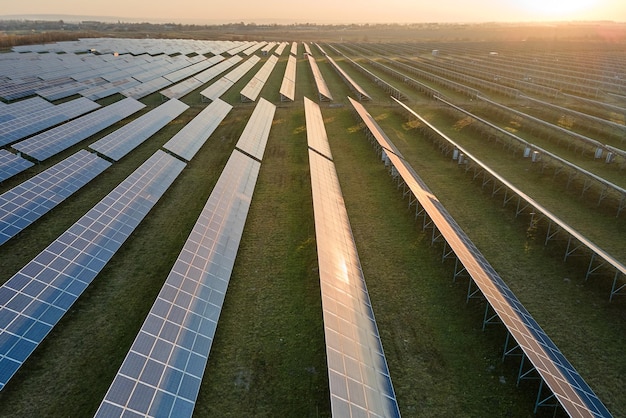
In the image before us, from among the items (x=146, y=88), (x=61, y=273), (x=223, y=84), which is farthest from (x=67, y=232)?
(x=223, y=84)

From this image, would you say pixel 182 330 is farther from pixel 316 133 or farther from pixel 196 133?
pixel 196 133

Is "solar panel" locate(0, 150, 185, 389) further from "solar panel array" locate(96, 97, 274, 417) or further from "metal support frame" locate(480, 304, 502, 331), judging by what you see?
"metal support frame" locate(480, 304, 502, 331)

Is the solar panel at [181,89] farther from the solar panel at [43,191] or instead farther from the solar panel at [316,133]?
the solar panel at [43,191]

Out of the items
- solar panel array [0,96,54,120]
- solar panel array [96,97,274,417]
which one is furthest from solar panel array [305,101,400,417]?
solar panel array [0,96,54,120]

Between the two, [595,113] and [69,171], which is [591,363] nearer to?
[69,171]

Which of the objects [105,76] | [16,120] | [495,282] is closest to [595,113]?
[495,282]

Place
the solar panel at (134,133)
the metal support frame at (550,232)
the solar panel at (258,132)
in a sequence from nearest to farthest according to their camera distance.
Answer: the metal support frame at (550,232), the solar panel at (134,133), the solar panel at (258,132)

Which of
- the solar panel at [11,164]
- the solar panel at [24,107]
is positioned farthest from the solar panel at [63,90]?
the solar panel at [11,164]
